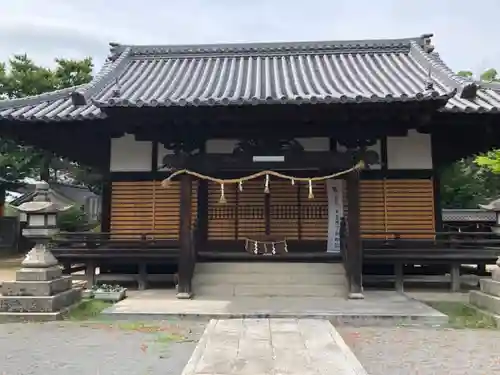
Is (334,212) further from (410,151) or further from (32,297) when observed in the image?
(32,297)

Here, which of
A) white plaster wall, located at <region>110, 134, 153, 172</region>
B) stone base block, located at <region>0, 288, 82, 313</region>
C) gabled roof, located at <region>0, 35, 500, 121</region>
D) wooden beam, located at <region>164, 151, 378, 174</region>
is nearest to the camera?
stone base block, located at <region>0, 288, 82, 313</region>

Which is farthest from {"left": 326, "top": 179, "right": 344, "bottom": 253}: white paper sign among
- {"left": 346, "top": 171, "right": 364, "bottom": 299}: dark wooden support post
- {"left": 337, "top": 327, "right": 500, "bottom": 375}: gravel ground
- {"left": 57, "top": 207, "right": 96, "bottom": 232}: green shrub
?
{"left": 57, "top": 207, "right": 96, "bottom": 232}: green shrub

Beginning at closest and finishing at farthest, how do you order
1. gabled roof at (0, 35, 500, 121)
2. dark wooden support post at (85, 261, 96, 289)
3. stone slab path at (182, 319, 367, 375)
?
stone slab path at (182, 319, 367, 375) < gabled roof at (0, 35, 500, 121) < dark wooden support post at (85, 261, 96, 289)

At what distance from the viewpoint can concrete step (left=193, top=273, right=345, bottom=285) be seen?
9.20 metres

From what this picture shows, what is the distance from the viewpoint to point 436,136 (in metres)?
10.3

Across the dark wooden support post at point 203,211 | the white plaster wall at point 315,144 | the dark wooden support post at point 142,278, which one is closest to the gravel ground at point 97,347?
the dark wooden support post at point 142,278

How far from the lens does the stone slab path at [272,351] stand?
4.01m

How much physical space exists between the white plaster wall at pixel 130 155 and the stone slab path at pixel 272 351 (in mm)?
5550

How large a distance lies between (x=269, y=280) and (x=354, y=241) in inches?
74.5

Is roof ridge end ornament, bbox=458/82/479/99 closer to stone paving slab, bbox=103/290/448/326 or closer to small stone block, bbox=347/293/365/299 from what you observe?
stone paving slab, bbox=103/290/448/326

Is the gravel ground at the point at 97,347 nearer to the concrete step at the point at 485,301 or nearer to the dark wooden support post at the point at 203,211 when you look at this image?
the dark wooden support post at the point at 203,211

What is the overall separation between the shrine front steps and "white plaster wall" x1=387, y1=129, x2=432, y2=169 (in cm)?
272

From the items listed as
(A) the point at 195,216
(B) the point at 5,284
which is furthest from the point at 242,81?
(B) the point at 5,284

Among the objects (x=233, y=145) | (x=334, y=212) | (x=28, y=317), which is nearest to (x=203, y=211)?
(x=233, y=145)
